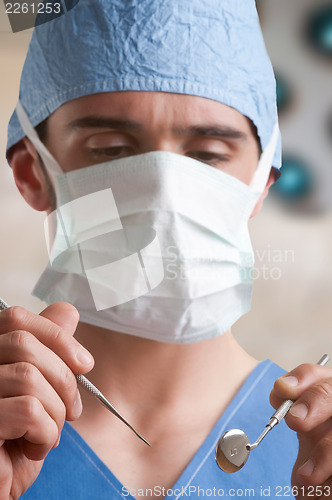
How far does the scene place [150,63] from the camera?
2.60ft

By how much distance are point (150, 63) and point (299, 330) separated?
43 centimetres

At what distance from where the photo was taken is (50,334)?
22.4 inches

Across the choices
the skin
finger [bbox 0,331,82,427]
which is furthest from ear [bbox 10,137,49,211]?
finger [bbox 0,331,82,427]

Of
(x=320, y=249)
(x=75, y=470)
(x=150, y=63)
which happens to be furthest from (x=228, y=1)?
(x=75, y=470)

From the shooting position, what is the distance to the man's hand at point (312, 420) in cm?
62

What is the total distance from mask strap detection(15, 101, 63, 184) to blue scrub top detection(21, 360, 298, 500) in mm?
336

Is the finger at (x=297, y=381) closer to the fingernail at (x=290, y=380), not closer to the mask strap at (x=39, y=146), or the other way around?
the fingernail at (x=290, y=380)

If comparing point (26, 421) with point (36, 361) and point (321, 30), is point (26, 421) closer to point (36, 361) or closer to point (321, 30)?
point (36, 361)

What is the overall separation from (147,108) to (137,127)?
3 cm

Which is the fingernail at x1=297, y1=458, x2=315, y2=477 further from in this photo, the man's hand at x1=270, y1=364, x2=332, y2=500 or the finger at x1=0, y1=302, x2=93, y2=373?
the finger at x1=0, y1=302, x2=93, y2=373

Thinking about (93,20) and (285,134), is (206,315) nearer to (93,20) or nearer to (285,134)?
(285,134)

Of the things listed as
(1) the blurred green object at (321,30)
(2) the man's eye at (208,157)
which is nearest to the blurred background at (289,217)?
(1) the blurred green object at (321,30)

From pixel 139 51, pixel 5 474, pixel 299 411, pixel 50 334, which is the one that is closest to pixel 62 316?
pixel 50 334

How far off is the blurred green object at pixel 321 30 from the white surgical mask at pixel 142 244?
0.22 meters
